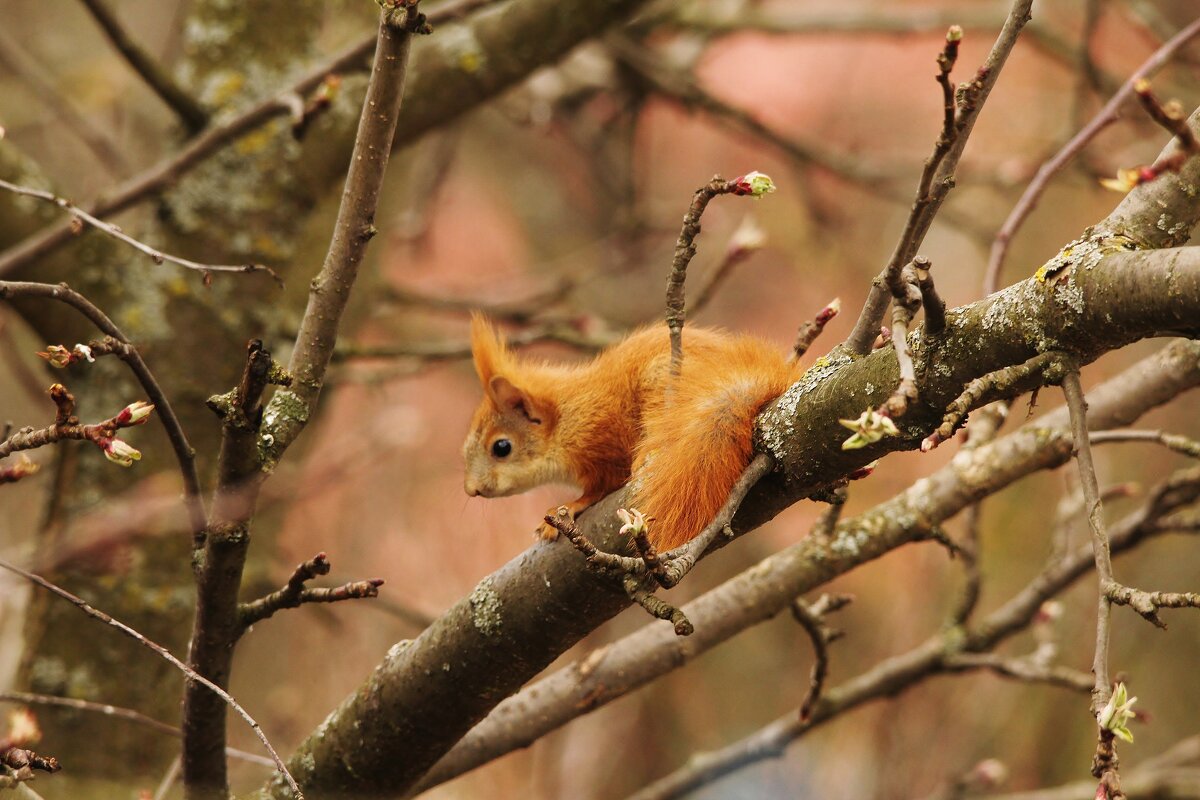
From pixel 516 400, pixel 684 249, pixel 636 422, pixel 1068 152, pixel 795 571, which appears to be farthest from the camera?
pixel 516 400

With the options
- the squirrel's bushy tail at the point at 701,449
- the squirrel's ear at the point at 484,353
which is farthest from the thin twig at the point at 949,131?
the squirrel's ear at the point at 484,353

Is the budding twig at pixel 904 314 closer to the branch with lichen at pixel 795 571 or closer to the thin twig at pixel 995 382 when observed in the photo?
the thin twig at pixel 995 382

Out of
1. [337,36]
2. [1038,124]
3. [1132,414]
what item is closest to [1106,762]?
[1132,414]

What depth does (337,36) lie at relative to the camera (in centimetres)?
319

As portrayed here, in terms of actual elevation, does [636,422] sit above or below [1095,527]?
above

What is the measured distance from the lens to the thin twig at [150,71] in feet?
8.11

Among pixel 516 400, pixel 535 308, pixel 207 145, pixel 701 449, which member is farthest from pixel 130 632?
pixel 535 308

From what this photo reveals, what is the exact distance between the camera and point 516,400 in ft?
9.02

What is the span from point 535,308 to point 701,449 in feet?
6.73

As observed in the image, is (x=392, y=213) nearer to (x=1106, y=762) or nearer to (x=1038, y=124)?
(x=1106, y=762)

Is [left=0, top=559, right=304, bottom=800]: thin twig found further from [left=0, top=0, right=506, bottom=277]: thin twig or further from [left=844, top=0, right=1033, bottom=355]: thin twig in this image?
[left=0, top=0, right=506, bottom=277]: thin twig

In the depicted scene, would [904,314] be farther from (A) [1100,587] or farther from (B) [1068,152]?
(B) [1068,152]

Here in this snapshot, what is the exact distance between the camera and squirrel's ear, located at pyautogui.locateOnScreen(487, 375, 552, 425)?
2725 mm

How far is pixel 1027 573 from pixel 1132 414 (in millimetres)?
3152
